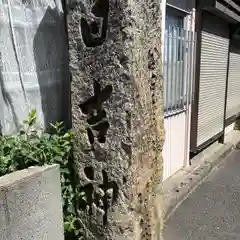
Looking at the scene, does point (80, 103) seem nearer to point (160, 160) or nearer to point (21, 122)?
point (21, 122)

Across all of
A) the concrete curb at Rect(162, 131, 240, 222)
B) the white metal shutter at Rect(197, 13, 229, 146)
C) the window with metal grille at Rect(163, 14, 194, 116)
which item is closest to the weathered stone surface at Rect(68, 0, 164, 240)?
the concrete curb at Rect(162, 131, 240, 222)

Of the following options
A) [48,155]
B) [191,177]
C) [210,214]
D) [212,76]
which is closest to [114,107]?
[48,155]

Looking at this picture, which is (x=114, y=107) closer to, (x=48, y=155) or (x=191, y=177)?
(x=48, y=155)

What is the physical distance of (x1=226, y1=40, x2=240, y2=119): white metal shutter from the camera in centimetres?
794

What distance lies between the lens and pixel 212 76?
6.38 m

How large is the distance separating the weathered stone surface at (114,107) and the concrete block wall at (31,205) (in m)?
0.31

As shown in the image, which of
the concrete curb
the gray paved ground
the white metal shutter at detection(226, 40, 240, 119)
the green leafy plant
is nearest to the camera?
the green leafy plant

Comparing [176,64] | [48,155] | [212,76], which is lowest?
[48,155]

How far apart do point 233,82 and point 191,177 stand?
3.78 meters

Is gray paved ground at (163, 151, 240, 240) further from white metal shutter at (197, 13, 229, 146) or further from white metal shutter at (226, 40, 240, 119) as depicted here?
white metal shutter at (226, 40, 240, 119)

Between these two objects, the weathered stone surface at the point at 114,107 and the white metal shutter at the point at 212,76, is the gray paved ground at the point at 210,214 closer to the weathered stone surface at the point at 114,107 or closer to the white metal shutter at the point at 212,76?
→ the white metal shutter at the point at 212,76

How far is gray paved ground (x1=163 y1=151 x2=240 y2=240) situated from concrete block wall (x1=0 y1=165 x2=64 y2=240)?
6.65ft

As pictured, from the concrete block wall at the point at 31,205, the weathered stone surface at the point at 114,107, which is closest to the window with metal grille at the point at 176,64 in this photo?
the weathered stone surface at the point at 114,107

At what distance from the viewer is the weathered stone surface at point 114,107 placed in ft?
7.18
